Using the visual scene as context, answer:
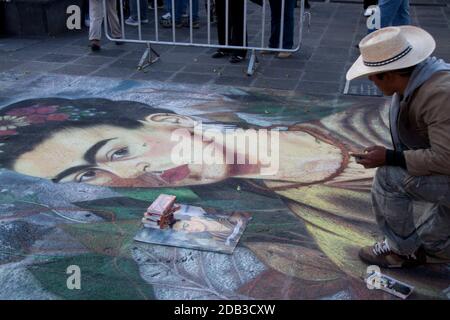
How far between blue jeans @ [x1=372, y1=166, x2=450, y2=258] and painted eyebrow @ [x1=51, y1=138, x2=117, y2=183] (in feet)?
6.91

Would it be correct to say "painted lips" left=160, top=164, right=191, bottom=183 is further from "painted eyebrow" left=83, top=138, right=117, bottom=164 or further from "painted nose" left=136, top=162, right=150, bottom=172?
"painted eyebrow" left=83, top=138, right=117, bottom=164

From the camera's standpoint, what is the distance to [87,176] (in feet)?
12.3

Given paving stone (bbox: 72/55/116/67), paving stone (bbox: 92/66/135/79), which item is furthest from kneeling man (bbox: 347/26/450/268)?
paving stone (bbox: 72/55/116/67)

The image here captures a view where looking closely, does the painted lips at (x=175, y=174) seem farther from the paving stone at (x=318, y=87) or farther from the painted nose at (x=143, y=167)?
the paving stone at (x=318, y=87)

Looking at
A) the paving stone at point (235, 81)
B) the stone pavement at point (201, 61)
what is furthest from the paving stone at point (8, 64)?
the paving stone at point (235, 81)

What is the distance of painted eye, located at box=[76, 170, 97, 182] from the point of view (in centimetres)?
372

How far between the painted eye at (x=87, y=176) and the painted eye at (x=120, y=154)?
0.82 feet

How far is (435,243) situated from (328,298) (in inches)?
24.9

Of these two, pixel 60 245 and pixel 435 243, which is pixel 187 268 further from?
pixel 435 243

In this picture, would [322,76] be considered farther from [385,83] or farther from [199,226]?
[385,83]

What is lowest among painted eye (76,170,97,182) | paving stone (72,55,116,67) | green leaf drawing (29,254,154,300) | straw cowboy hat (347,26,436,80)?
green leaf drawing (29,254,154,300)

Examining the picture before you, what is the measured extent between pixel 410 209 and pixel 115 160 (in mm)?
2189

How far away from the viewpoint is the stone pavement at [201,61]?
5.89 metres
